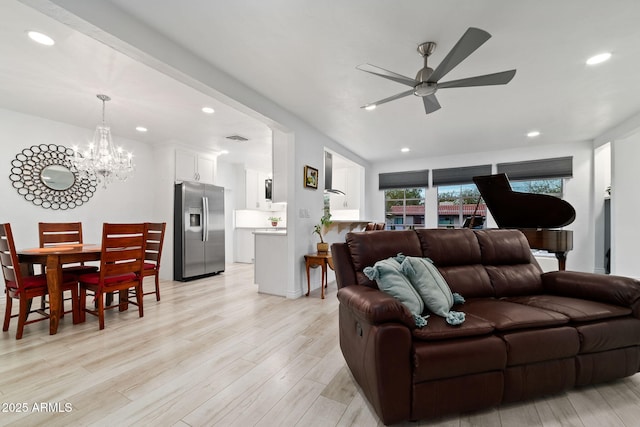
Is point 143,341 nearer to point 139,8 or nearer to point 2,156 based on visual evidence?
point 139,8

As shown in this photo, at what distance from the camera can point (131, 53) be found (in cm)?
210

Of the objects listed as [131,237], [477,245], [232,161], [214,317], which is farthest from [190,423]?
[232,161]

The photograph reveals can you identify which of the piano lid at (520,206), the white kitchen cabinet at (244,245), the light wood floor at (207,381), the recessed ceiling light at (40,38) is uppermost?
the recessed ceiling light at (40,38)

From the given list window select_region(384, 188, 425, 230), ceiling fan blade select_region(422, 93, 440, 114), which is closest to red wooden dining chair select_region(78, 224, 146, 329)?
ceiling fan blade select_region(422, 93, 440, 114)

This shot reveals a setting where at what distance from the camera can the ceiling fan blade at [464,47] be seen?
1.63m

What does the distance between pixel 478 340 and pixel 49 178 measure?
5.49 meters

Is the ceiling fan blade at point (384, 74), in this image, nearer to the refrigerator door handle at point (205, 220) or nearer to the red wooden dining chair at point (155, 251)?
the red wooden dining chair at point (155, 251)

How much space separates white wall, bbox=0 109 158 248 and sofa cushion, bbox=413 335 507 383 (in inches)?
201

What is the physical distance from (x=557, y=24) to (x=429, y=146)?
3458 mm

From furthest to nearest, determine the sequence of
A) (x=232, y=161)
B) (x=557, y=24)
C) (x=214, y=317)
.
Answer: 1. (x=232, y=161)
2. (x=214, y=317)
3. (x=557, y=24)

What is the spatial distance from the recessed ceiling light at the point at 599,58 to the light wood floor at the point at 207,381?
2569 millimetres

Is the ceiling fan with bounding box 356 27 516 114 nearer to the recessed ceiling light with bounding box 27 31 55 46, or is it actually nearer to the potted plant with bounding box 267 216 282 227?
the recessed ceiling light with bounding box 27 31 55 46

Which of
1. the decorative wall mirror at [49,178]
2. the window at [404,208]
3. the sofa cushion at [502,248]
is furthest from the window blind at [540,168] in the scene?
the decorative wall mirror at [49,178]

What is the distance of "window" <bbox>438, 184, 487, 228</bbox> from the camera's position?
19.9 ft
